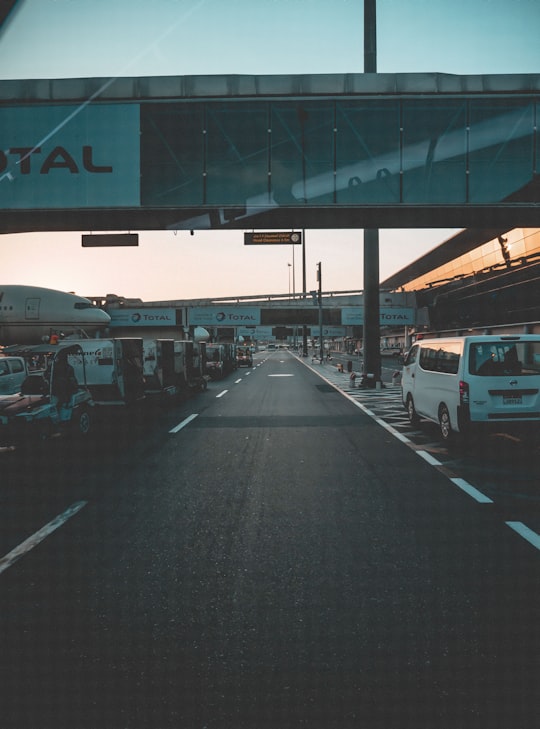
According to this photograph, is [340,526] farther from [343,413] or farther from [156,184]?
[156,184]

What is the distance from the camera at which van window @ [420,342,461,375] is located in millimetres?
9938

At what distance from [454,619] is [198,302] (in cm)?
7235

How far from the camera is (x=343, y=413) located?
16.0m

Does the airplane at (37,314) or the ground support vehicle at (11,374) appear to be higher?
the airplane at (37,314)

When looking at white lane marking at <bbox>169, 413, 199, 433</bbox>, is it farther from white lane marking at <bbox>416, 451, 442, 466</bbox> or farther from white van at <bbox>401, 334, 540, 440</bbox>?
white van at <bbox>401, 334, 540, 440</bbox>

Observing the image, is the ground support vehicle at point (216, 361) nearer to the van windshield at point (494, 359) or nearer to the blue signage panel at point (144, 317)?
the van windshield at point (494, 359)

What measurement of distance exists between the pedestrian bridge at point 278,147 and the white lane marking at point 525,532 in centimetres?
1120

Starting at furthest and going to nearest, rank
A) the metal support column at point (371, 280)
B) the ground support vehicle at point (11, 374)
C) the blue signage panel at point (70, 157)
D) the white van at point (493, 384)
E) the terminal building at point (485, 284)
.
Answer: the terminal building at point (485, 284) → the metal support column at point (371, 280) → the blue signage panel at point (70, 157) → the ground support vehicle at point (11, 374) → the white van at point (493, 384)

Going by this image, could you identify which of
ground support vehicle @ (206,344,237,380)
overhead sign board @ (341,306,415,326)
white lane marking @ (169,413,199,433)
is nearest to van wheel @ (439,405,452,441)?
white lane marking @ (169,413,199,433)

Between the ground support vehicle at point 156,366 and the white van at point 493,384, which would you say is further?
the ground support vehicle at point 156,366

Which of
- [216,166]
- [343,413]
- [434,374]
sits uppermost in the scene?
[216,166]

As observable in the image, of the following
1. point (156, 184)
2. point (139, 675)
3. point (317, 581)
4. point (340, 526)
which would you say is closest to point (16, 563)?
point (139, 675)

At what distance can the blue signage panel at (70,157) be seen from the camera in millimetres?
15500

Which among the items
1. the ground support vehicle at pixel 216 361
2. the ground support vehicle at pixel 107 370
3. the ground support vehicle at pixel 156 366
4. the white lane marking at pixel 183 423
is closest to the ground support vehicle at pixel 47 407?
the white lane marking at pixel 183 423
